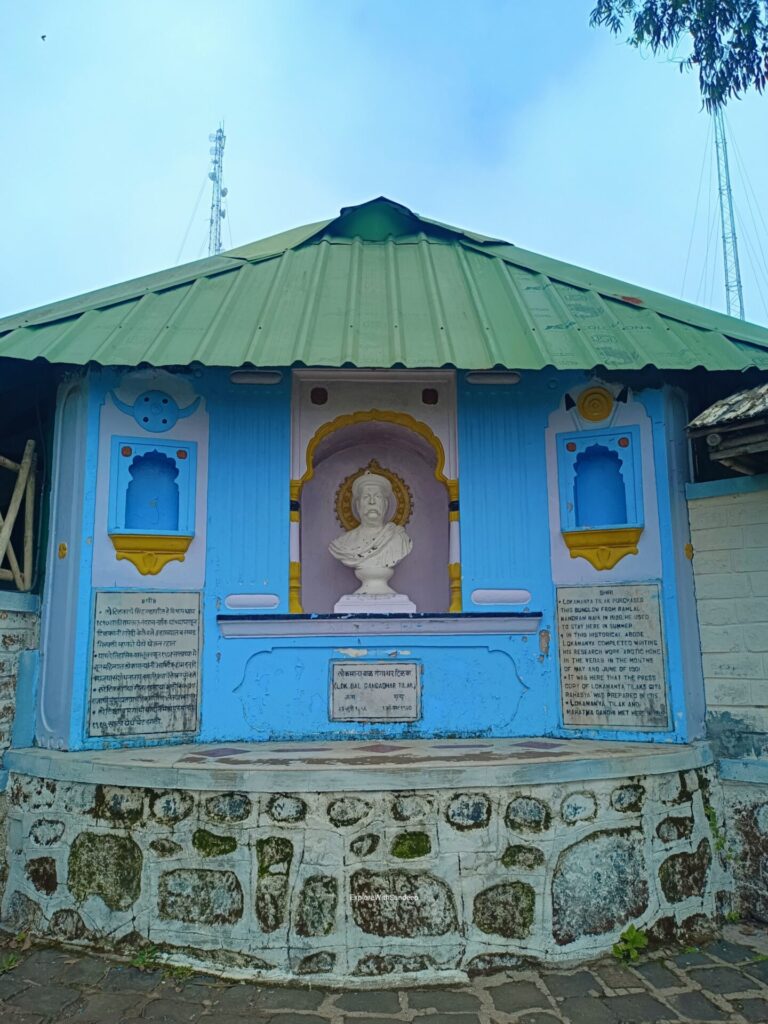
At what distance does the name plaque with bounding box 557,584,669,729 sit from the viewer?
628 centimetres

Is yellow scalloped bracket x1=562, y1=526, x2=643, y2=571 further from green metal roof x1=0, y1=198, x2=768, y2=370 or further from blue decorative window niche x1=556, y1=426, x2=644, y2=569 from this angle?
green metal roof x1=0, y1=198, x2=768, y2=370

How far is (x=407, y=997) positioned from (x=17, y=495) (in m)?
4.73

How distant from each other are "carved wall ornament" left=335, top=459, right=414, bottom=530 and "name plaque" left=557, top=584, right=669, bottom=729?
72.3 inches

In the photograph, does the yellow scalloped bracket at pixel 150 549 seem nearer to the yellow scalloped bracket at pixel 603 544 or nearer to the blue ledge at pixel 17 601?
the blue ledge at pixel 17 601

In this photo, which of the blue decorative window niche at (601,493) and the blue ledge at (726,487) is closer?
the blue ledge at (726,487)

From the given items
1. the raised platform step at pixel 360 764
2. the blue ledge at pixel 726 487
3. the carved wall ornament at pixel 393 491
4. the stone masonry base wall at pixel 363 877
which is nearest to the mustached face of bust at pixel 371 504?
the carved wall ornament at pixel 393 491

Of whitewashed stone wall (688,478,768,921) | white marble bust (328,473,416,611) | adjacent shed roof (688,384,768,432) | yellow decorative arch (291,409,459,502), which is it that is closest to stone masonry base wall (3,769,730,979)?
whitewashed stone wall (688,478,768,921)

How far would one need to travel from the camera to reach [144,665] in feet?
20.8

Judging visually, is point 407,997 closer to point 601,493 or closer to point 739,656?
point 739,656

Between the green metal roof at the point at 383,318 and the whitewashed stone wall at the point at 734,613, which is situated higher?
the green metal roof at the point at 383,318

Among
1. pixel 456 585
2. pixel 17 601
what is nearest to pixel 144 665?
pixel 17 601

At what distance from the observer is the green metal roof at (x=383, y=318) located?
6230 mm

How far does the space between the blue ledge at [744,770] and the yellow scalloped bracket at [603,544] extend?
1.69m

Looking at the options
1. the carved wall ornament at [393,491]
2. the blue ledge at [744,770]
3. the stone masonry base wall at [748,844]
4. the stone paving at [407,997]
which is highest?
the carved wall ornament at [393,491]
